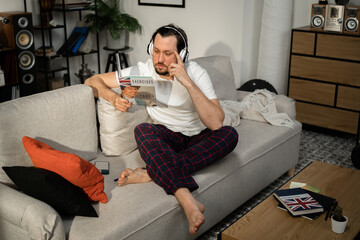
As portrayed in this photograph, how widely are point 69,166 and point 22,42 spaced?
289 cm

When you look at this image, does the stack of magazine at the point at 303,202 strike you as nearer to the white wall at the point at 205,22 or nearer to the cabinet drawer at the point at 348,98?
the cabinet drawer at the point at 348,98

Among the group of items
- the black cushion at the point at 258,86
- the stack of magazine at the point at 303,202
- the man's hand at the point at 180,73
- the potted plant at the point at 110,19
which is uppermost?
the potted plant at the point at 110,19

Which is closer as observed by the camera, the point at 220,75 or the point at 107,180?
the point at 107,180

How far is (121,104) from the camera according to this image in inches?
85.7

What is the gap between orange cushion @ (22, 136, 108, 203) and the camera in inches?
67.5

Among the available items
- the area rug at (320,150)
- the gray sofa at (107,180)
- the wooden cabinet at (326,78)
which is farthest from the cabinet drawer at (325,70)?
the gray sofa at (107,180)

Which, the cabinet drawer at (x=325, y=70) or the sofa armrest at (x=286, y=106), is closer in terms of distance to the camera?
the sofa armrest at (x=286, y=106)

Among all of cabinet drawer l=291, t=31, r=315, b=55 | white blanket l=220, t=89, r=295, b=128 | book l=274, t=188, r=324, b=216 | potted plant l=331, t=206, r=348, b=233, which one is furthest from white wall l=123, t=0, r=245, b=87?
potted plant l=331, t=206, r=348, b=233

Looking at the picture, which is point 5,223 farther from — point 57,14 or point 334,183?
point 57,14

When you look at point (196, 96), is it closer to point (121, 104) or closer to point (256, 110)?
point (121, 104)

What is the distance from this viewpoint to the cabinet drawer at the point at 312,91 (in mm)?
3691

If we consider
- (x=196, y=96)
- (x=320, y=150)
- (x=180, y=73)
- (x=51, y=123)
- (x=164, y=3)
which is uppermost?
(x=164, y=3)

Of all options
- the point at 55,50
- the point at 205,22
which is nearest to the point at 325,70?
the point at 205,22

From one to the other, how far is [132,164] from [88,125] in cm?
31
